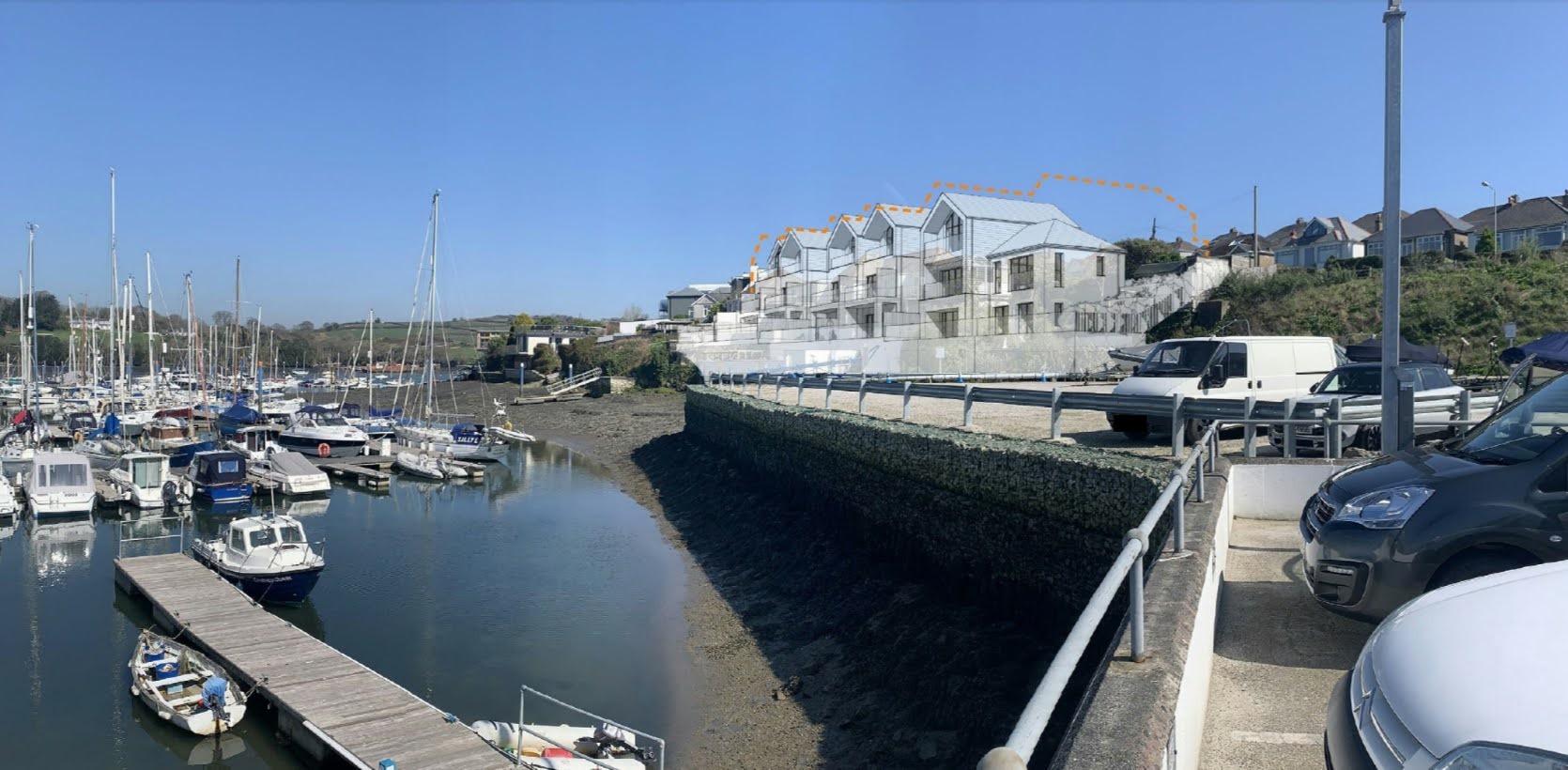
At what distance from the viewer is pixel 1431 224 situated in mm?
61375

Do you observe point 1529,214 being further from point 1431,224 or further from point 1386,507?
point 1386,507

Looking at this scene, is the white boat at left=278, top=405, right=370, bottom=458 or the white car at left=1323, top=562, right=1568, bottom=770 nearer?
the white car at left=1323, top=562, right=1568, bottom=770

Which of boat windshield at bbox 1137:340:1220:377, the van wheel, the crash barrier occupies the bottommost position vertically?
the van wheel

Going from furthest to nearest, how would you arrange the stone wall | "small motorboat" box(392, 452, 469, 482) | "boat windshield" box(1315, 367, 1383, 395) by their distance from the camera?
1. "small motorboat" box(392, 452, 469, 482)
2. "boat windshield" box(1315, 367, 1383, 395)
3. the stone wall

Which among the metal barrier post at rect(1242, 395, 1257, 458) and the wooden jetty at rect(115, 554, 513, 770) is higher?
the metal barrier post at rect(1242, 395, 1257, 458)

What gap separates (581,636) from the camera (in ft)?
57.3

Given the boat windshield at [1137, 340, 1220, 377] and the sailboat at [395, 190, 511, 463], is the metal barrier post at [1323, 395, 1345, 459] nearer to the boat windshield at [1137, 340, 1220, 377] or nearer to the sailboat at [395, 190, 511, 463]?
the boat windshield at [1137, 340, 1220, 377]

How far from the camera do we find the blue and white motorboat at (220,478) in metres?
31.6

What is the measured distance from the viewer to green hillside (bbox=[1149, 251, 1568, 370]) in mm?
37219

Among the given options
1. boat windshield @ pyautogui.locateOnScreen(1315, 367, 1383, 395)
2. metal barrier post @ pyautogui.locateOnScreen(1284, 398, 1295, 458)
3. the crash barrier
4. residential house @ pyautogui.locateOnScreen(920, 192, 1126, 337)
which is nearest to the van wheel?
the crash barrier

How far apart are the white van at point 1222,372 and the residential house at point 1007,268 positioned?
25.4 metres

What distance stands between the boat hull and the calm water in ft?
0.98

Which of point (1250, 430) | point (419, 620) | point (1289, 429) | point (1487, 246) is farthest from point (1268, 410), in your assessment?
point (1487, 246)

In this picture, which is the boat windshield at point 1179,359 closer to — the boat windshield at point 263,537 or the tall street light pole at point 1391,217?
the tall street light pole at point 1391,217
